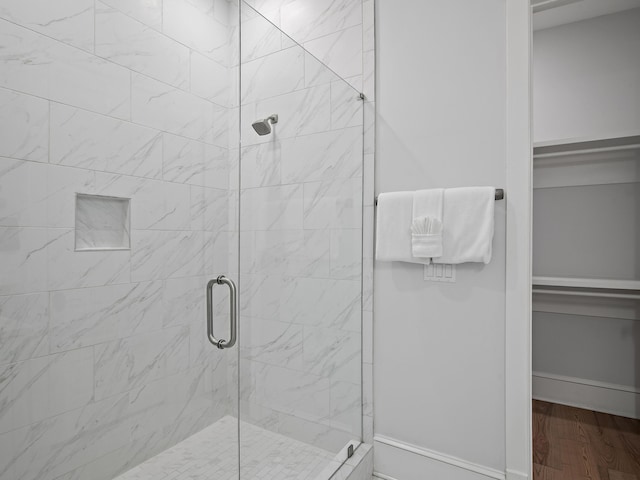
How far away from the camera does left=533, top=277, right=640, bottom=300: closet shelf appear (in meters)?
2.15

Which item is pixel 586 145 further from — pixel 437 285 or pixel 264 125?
pixel 264 125

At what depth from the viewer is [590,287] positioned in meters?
2.26

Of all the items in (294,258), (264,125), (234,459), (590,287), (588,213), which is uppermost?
(264,125)

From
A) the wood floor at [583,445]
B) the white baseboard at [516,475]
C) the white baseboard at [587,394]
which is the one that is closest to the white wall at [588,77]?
the white baseboard at [587,394]

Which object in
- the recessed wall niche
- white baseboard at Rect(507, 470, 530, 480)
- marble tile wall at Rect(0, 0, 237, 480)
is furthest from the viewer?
white baseboard at Rect(507, 470, 530, 480)

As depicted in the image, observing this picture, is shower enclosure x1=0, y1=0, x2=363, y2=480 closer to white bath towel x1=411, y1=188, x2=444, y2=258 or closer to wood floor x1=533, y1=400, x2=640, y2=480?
white bath towel x1=411, y1=188, x2=444, y2=258

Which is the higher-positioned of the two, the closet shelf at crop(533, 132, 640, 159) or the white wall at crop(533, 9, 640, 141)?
the white wall at crop(533, 9, 640, 141)

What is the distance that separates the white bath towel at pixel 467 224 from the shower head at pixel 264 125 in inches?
31.9

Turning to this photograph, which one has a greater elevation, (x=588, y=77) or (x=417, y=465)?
(x=588, y=77)

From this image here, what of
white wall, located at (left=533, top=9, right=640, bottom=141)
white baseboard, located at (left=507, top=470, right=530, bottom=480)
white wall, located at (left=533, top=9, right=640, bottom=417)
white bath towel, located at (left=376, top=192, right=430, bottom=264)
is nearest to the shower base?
white baseboard, located at (left=507, top=470, right=530, bottom=480)

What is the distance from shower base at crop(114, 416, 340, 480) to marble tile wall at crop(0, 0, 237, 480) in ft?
0.19

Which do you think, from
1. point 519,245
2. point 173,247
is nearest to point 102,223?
point 173,247

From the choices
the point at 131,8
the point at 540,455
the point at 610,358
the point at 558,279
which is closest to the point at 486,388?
the point at 540,455

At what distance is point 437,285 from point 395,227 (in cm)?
32
